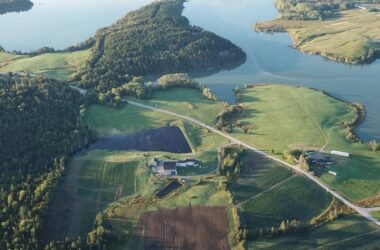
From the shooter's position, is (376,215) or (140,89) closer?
Answer: (376,215)

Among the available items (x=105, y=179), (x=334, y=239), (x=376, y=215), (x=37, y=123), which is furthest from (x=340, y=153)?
(x=37, y=123)

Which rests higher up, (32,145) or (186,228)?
(32,145)

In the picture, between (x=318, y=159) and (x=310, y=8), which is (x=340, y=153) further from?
(x=310, y=8)

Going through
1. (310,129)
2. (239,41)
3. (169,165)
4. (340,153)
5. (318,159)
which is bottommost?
(169,165)

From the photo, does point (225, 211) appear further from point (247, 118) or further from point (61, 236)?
point (247, 118)

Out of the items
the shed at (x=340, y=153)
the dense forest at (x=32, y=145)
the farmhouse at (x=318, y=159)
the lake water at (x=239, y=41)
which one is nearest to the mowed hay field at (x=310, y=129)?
the shed at (x=340, y=153)

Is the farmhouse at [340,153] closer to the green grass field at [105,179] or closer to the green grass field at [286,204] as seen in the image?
the green grass field at [286,204]
